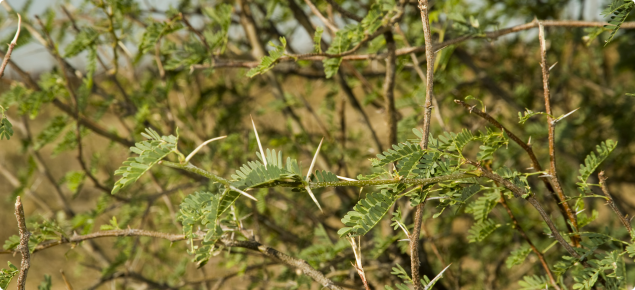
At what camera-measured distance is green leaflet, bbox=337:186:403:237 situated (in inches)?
28.8

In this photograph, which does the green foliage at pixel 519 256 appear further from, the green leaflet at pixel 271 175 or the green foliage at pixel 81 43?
the green foliage at pixel 81 43

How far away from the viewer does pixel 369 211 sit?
2.45 feet

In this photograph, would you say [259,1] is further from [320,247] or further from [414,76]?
[320,247]

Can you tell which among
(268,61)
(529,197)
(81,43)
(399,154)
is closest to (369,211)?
(399,154)

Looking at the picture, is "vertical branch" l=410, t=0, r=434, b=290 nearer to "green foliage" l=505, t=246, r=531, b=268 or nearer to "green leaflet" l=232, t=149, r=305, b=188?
"green leaflet" l=232, t=149, r=305, b=188

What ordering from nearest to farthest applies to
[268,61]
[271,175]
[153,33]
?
[271,175], [268,61], [153,33]

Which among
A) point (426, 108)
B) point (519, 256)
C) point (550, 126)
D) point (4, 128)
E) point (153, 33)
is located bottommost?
point (519, 256)

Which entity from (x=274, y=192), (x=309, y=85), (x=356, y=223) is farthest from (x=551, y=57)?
(x=356, y=223)

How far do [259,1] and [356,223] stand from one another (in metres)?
2.03

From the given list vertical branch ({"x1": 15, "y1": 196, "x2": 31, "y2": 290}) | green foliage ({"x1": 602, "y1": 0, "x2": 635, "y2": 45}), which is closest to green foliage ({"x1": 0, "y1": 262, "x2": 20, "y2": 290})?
vertical branch ({"x1": 15, "y1": 196, "x2": 31, "y2": 290})

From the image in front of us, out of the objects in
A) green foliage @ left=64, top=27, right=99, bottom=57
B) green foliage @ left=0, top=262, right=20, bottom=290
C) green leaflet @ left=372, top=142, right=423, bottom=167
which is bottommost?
green foliage @ left=0, top=262, right=20, bottom=290

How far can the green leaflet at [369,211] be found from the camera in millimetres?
732

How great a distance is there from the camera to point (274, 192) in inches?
74.4

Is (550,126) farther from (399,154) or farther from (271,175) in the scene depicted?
(271,175)
